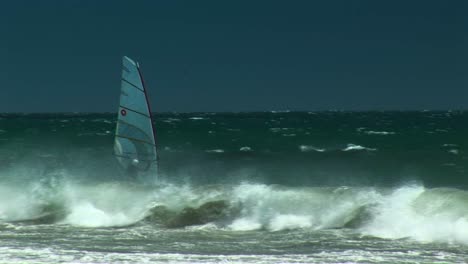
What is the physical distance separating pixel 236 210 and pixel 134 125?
3050 mm

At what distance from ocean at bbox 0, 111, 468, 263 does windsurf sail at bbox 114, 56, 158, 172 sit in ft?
2.08

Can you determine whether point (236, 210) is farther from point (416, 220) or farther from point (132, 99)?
point (416, 220)

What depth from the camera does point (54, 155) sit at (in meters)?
33.1

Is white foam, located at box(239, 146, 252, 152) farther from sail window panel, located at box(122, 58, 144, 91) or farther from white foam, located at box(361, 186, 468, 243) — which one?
sail window panel, located at box(122, 58, 144, 91)

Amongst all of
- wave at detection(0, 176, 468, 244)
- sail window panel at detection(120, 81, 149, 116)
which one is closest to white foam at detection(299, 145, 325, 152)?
wave at detection(0, 176, 468, 244)

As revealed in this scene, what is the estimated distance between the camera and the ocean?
41.2ft

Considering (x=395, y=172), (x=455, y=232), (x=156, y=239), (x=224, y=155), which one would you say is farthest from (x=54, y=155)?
(x=455, y=232)

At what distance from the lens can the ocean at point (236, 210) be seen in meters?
12.6

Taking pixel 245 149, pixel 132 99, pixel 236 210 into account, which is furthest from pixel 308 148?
pixel 132 99

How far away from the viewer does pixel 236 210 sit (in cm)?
1750

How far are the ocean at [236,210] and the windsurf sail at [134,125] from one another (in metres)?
0.63

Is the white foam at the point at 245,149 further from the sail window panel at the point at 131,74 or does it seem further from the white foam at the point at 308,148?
the sail window panel at the point at 131,74

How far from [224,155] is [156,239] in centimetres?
1923

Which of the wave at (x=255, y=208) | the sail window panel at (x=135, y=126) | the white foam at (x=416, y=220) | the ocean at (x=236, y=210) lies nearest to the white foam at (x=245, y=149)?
the ocean at (x=236, y=210)
